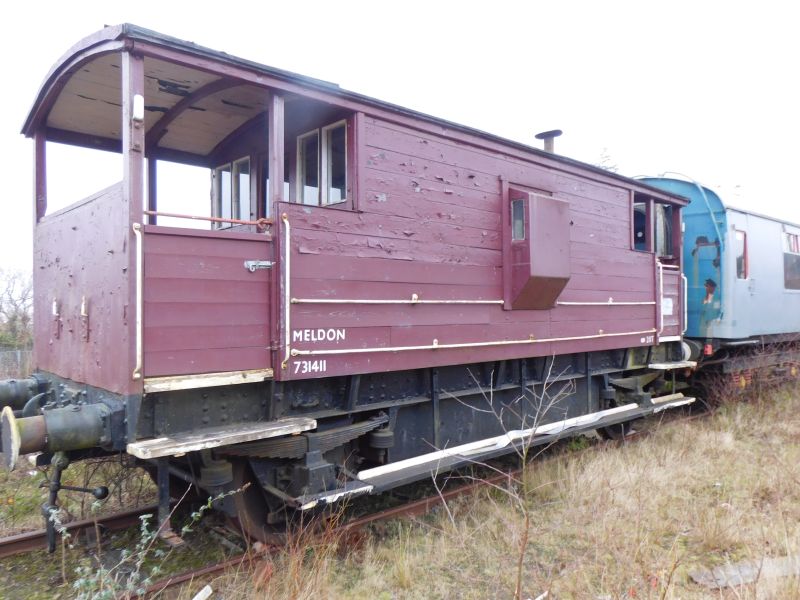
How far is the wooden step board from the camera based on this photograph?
10.6ft

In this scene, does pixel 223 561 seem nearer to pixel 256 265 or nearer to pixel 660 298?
pixel 256 265

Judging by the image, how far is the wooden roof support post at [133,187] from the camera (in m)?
3.37

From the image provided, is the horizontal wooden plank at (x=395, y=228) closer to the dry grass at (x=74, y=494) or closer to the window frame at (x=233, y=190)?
the window frame at (x=233, y=190)

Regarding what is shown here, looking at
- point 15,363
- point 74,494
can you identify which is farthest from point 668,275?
point 15,363

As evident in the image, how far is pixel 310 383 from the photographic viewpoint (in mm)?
4320

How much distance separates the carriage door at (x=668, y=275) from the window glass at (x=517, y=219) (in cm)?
303

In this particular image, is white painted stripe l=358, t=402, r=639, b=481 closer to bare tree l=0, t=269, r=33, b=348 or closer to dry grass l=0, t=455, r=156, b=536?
dry grass l=0, t=455, r=156, b=536

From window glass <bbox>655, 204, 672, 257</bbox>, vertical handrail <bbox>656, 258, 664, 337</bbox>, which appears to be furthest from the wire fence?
window glass <bbox>655, 204, 672, 257</bbox>

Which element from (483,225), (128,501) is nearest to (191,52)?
(483,225)

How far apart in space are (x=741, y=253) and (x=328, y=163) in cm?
752

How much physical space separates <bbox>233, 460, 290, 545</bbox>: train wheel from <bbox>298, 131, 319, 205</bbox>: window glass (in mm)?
2213

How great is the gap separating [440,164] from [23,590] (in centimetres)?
436

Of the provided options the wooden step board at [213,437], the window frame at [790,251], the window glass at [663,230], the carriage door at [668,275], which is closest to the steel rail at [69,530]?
the wooden step board at [213,437]

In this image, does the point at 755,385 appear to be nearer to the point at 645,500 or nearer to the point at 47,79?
the point at 645,500
